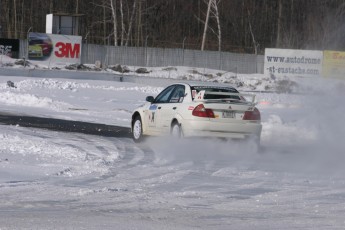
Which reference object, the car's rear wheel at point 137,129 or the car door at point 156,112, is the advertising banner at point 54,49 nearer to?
the car's rear wheel at point 137,129

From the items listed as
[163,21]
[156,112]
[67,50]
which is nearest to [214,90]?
[156,112]

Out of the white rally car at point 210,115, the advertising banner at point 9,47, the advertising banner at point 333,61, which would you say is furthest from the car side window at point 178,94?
the advertising banner at point 9,47

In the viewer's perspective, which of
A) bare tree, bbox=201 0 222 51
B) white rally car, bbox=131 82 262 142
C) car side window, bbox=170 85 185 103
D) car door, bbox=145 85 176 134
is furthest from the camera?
bare tree, bbox=201 0 222 51

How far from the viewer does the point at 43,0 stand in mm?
75500

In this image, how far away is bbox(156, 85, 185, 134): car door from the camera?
55.0 feet

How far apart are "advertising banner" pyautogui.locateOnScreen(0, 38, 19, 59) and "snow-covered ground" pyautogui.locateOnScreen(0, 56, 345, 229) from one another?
1388 inches

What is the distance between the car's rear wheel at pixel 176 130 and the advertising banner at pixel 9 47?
39678 millimetres

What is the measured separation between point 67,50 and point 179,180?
147 feet

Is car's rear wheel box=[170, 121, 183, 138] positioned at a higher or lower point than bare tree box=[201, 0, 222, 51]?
lower

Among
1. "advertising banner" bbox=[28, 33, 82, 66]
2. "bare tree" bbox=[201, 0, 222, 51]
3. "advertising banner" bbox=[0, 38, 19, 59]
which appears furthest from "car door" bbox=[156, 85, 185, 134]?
"bare tree" bbox=[201, 0, 222, 51]

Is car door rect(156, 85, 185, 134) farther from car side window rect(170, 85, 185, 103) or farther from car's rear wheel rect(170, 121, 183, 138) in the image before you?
car's rear wheel rect(170, 121, 183, 138)

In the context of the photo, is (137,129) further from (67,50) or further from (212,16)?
(212,16)

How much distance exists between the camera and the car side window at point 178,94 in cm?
Answer: 1691

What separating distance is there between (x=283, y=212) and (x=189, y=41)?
6520 centimetres
